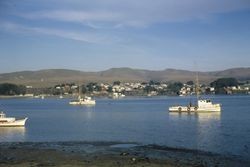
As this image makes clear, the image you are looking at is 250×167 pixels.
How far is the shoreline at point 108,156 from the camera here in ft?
107

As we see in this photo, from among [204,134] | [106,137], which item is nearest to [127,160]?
[106,137]

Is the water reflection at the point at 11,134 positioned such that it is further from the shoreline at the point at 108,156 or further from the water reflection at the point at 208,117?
the water reflection at the point at 208,117

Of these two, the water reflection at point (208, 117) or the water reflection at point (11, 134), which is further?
the water reflection at point (208, 117)

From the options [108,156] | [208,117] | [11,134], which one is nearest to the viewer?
[108,156]

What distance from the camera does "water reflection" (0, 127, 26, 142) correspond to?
55.0 m

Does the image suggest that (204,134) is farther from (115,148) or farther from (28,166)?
Answer: (28,166)

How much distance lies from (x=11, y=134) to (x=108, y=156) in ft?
89.5

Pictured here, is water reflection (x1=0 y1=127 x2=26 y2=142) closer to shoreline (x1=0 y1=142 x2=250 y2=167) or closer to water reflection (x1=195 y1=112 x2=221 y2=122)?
shoreline (x1=0 y1=142 x2=250 y2=167)

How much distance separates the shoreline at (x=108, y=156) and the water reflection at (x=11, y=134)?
9893 mm

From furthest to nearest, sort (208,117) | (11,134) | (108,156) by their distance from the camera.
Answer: (208,117), (11,134), (108,156)

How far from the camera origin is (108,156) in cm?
3669

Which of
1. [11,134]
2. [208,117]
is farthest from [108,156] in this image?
[208,117]

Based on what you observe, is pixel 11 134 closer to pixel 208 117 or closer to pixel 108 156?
pixel 108 156

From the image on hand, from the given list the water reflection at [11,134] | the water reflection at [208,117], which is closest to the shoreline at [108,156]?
the water reflection at [11,134]
